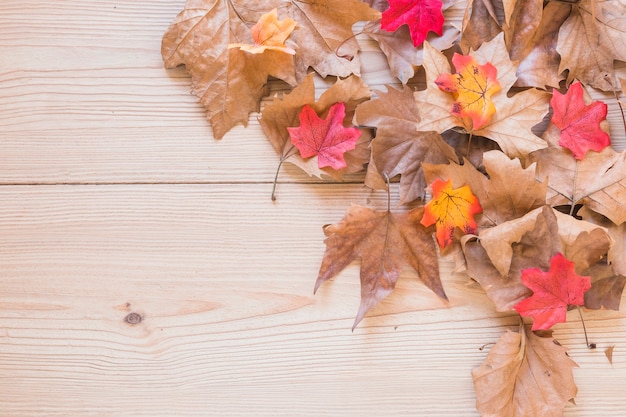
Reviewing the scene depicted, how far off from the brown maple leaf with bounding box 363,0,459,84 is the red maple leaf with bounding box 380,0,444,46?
0.8 inches

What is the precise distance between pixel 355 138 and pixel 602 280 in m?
0.42

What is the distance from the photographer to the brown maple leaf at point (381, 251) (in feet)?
3.17

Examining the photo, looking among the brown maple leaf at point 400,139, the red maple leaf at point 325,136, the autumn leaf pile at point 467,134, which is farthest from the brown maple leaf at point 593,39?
the red maple leaf at point 325,136

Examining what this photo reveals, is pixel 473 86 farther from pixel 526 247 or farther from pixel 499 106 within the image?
pixel 526 247

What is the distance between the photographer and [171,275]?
3.30ft

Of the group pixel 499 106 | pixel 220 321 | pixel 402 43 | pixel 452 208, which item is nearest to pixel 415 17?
pixel 402 43

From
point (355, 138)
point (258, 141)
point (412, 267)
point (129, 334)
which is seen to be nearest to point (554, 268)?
point (412, 267)

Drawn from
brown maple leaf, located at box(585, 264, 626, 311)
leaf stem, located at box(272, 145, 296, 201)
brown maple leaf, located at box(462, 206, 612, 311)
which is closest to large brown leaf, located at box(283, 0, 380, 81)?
leaf stem, located at box(272, 145, 296, 201)

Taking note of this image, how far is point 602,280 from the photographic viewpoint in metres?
0.94

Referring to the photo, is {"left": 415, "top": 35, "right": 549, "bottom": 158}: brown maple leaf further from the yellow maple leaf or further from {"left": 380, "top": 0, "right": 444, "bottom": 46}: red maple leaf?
the yellow maple leaf

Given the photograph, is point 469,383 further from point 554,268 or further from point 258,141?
point 258,141

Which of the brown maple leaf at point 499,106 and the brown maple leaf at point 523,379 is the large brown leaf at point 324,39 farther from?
the brown maple leaf at point 523,379

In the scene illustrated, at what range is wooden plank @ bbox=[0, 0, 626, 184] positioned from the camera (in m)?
1.02

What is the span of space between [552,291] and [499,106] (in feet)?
0.90
